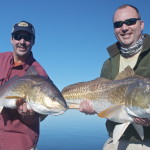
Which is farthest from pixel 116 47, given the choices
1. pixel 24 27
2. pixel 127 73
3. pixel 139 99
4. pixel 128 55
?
pixel 24 27

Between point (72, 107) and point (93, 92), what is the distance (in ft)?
1.94

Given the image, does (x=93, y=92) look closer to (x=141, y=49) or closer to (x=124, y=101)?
(x=124, y=101)

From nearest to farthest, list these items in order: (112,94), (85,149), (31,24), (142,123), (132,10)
→ (142,123)
(112,94)
(132,10)
(31,24)
(85,149)

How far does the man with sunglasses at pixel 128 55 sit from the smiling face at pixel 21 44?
1969mm

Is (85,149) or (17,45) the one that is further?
(85,149)

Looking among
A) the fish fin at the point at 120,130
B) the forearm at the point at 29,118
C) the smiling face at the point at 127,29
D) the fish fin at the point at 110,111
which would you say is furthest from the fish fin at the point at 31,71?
the fish fin at the point at 120,130

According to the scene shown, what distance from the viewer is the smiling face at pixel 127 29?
25.0 ft

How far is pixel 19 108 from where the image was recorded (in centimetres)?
740

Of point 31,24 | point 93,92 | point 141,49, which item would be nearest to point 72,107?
point 93,92

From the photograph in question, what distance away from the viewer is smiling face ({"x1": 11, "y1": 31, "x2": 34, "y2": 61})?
8.24 metres

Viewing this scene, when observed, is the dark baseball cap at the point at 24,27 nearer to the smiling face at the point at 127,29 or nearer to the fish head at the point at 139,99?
the smiling face at the point at 127,29

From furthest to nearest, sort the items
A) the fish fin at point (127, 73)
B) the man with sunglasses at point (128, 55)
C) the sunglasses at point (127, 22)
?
the sunglasses at point (127, 22), the man with sunglasses at point (128, 55), the fish fin at point (127, 73)

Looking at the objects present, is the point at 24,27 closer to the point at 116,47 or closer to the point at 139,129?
the point at 116,47

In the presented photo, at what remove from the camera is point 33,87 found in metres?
7.38
